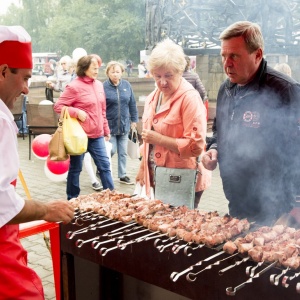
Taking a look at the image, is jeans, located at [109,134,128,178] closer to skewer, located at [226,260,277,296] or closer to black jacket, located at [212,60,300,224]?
black jacket, located at [212,60,300,224]

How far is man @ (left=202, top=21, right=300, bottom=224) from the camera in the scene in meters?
2.96

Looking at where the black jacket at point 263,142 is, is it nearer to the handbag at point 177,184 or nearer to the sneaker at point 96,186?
the handbag at point 177,184

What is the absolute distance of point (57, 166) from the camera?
6070 millimetres

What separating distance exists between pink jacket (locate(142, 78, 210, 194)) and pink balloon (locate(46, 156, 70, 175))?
249 centimetres

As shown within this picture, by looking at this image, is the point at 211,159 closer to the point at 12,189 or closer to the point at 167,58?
the point at 167,58

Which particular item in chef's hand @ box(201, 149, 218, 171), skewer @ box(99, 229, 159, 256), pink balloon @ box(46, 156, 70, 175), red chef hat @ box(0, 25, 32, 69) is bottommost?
pink balloon @ box(46, 156, 70, 175)

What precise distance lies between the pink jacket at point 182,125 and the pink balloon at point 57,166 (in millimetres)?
2487

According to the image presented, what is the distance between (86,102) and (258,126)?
3252 millimetres

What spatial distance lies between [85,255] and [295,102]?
65.0 inches

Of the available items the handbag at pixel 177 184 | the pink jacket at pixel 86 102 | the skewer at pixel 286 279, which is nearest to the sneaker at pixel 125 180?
the pink jacket at pixel 86 102

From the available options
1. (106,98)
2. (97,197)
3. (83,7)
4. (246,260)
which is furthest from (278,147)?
(83,7)

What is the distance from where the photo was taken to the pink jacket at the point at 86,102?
19.1ft

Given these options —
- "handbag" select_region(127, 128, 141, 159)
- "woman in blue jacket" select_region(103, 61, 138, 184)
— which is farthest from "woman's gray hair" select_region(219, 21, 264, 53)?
"handbag" select_region(127, 128, 141, 159)

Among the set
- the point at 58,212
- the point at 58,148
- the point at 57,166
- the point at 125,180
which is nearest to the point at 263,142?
the point at 58,212
